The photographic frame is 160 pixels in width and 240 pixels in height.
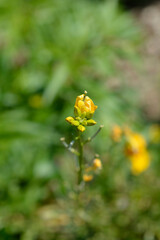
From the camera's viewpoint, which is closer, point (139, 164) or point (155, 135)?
point (139, 164)

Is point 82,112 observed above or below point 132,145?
below

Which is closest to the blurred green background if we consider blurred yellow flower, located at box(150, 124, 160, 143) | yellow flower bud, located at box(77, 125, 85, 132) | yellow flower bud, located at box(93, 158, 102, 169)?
blurred yellow flower, located at box(150, 124, 160, 143)

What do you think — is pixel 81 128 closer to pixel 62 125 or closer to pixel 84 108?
pixel 84 108

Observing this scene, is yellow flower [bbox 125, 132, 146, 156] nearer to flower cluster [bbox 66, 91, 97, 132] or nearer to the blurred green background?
the blurred green background

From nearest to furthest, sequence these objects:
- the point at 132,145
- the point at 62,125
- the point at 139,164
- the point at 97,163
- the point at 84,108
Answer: the point at 84,108 → the point at 97,163 → the point at 132,145 → the point at 139,164 → the point at 62,125

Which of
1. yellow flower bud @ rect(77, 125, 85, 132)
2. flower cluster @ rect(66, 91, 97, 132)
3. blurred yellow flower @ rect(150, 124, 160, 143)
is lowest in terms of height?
yellow flower bud @ rect(77, 125, 85, 132)

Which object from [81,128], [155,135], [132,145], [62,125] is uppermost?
[62,125]

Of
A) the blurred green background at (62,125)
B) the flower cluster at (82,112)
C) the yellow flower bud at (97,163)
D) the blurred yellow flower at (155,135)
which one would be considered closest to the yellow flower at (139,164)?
the blurred green background at (62,125)

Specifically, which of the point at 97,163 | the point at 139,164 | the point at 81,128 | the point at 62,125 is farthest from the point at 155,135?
the point at 81,128
